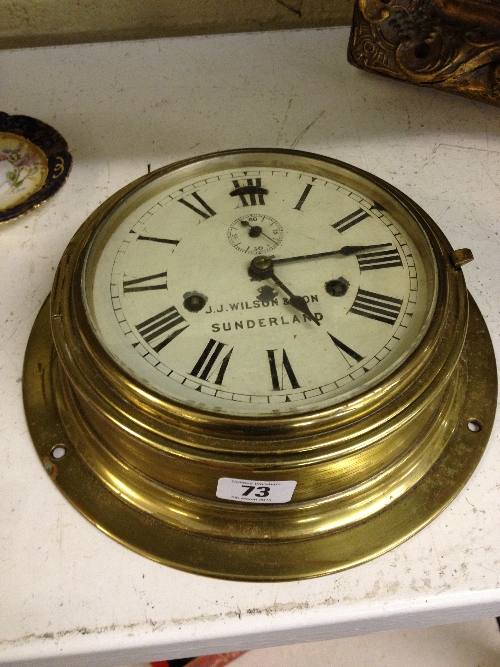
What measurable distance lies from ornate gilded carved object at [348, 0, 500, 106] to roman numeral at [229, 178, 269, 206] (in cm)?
46

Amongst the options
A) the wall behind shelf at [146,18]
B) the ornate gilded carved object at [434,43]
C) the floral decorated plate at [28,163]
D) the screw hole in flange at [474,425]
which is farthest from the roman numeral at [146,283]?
the wall behind shelf at [146,18]

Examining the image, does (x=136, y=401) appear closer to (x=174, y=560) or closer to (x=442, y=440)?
(x=174, y=560)

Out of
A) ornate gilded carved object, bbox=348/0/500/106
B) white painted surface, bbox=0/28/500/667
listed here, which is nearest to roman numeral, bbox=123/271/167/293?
white painted surface, bbox=0/28/500/667

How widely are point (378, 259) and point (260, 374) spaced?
27 centimetres

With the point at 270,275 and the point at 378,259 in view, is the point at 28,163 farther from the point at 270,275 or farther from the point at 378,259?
the point at 378,259

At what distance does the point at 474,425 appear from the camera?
1.00 meters

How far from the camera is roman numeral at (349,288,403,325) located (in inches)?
36.0

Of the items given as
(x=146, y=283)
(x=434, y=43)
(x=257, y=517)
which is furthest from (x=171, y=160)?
(x=257, y=517)

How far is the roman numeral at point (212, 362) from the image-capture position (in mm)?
853

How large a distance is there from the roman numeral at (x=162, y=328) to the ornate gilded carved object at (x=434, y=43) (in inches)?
29.4

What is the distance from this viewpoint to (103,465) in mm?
948

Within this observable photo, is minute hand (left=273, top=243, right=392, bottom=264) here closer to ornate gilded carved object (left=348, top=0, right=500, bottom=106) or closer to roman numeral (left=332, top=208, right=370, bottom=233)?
roman numeral (left=332, top=208, right=370, bottom=233)

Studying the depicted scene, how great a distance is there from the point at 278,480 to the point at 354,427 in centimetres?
11

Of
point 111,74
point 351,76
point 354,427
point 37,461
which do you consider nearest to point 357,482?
point 354,427
